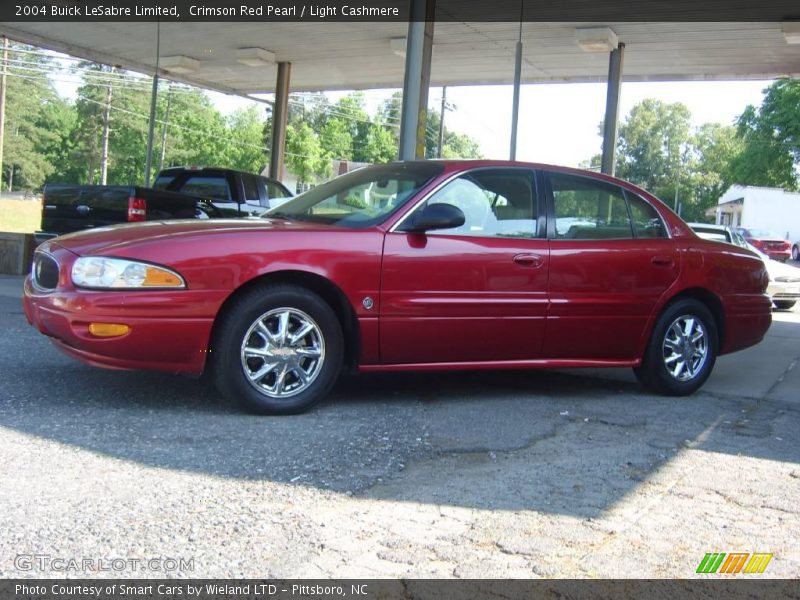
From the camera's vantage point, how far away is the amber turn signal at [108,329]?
4.47 m

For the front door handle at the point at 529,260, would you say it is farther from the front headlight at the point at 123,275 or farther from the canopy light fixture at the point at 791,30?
the canopy light fixture at the point at 791,30

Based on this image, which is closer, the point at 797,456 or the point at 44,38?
the point at 797,456

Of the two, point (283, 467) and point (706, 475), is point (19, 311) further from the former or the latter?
point (706, 475)

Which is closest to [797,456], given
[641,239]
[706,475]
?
[706,475]

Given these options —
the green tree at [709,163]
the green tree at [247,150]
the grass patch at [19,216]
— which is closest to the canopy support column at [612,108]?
the grass patch at [19,216]

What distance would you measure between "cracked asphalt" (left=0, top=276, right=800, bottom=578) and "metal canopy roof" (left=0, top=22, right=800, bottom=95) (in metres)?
10.2

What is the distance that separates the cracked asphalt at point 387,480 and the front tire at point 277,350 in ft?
0.54

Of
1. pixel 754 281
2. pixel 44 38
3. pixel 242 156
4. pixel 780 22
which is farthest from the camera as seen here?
pixel 242 156

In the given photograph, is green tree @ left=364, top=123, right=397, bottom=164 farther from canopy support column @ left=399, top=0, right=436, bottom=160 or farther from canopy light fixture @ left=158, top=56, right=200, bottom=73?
canopy support column @ left=399, top=0, right=436, bottom=160

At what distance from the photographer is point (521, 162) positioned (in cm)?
583

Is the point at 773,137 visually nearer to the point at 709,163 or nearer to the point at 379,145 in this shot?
the point at 379,145

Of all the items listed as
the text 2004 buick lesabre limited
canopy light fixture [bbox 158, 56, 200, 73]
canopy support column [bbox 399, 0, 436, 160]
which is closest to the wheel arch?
the text 2004 buick lesabre limited

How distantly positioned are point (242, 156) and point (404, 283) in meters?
73.3

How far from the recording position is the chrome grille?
4.75 m
